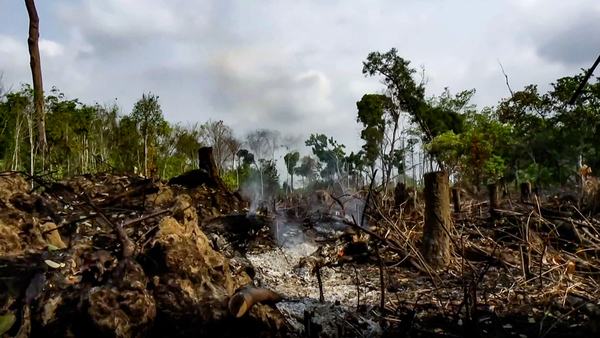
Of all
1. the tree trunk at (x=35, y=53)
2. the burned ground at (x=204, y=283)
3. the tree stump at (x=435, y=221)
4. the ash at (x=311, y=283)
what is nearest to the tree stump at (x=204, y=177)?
the ash at (x=311, y=283)

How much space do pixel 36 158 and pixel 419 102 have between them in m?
16.7

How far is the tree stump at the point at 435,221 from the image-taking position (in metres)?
6.85

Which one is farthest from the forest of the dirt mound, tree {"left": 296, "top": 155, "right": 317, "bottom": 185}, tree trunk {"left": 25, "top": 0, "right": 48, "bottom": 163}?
tree {"left": 296, "top": 155, "right": 317, "bottom": 185}

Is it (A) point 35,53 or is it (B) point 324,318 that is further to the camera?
(A) point 35,53

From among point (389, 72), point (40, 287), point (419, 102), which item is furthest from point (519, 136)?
point (40, 287)

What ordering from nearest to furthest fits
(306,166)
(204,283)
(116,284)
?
1. (116,284)
2. (204,283)
3. (306,166)

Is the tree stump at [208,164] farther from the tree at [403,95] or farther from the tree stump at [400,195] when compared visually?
the tree at [403,95]

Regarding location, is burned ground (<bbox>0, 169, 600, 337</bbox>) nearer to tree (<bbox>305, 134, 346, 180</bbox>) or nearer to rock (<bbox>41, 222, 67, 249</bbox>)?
rock (<bbox>41, 222, 67, 249</bbox>)

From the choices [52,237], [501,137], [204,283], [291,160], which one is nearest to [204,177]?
[52,237]

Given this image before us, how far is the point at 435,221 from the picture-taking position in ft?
22.9

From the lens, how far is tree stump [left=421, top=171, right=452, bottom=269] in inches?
270

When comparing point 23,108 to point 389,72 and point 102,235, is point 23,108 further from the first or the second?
point 102,235

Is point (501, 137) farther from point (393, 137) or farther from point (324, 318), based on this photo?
point (324, 318)

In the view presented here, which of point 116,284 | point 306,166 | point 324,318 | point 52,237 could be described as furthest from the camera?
point 306,166
